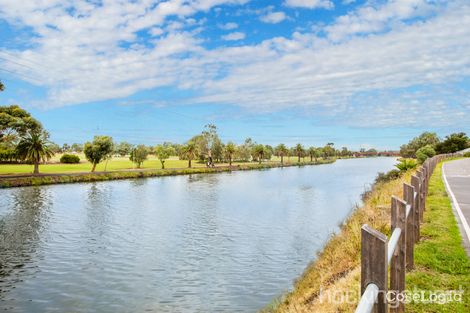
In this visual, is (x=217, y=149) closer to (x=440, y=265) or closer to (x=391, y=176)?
(x=391, y=176)

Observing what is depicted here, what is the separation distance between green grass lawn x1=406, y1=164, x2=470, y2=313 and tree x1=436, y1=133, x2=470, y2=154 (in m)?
109

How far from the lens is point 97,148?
268ft

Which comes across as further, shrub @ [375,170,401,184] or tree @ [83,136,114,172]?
tree @ [83,136,114,172]

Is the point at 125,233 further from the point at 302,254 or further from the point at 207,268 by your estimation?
the point at 302,254

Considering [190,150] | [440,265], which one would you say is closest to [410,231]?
[440,265]

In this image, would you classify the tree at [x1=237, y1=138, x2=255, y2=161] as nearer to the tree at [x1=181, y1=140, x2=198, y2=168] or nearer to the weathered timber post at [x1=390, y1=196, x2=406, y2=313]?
the tree at [x1=181, y1=140, x2=198, y2=168]

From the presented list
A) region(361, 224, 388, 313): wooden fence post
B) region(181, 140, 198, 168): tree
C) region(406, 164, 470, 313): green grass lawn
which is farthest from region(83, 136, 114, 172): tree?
region(361, 224, 388, 313): wooden fence post

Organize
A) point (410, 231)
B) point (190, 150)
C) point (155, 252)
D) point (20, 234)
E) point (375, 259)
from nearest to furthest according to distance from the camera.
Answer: point (375, 259)
point (410, 231)
point (155, 252)
point (20, 234)
point (190, 150)

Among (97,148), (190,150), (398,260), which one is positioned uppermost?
(190,150)

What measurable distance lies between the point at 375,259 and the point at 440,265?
16.9 feet

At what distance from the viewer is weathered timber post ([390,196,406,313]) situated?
4656 millimetres

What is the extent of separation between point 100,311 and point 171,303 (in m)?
2.50

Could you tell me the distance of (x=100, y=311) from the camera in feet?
44.5

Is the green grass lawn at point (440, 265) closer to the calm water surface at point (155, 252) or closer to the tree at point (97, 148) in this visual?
the calm water surface at point (155, 252)
